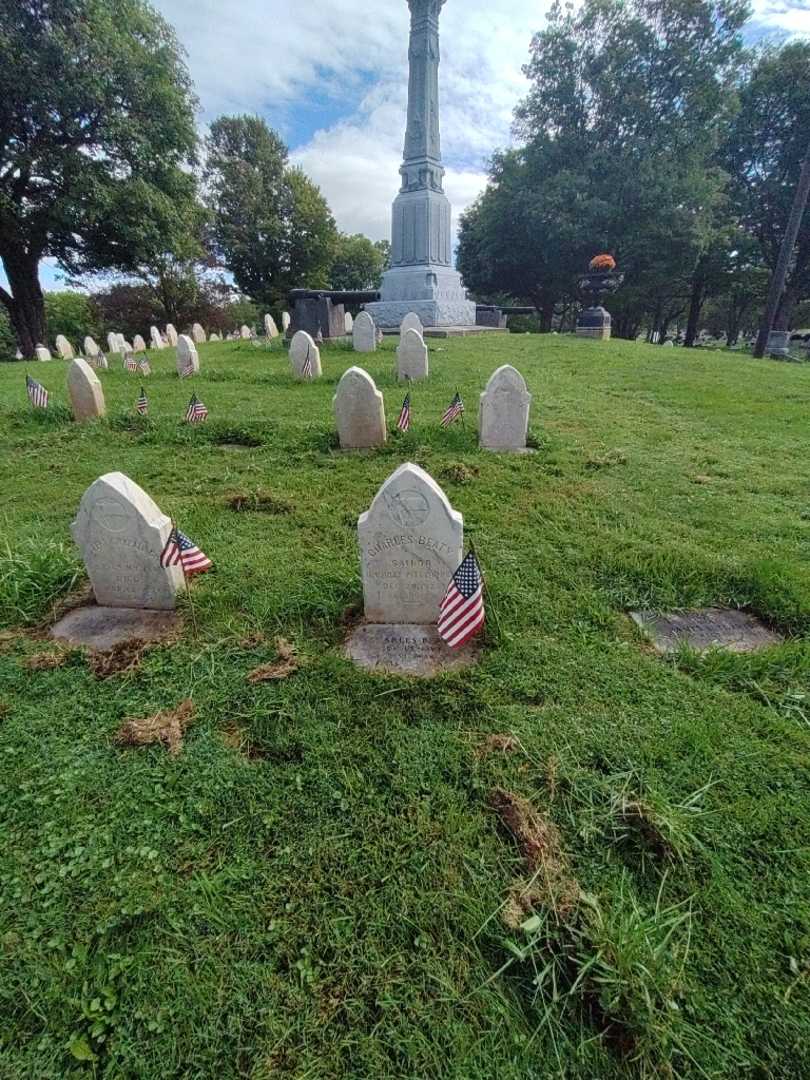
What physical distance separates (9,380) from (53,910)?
12.4 m

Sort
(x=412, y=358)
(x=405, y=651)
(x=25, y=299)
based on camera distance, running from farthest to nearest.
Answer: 1. (x=25, y=299)
2. (x=412, y=358)
3. (x=405, y=651)

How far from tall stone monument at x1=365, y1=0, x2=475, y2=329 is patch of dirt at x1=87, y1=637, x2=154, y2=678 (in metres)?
14.5

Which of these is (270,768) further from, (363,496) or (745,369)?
(745,369)

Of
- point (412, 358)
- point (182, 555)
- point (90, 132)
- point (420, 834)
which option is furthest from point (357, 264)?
point (420, 834)

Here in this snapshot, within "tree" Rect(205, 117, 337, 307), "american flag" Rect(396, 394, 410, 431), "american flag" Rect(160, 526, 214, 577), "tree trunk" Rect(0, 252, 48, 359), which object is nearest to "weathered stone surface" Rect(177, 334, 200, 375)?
"american flag" Rect(396, 394, 410, 431)

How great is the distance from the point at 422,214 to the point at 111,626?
16.2 metres

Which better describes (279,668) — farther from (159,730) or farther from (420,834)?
(420,834)

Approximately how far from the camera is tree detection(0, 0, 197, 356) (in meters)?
13.8

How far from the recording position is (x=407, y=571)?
2744mm

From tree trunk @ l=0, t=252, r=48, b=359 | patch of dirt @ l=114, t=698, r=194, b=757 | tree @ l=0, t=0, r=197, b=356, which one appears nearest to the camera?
patch of dirt @ l=114, t=698, r=194, b=757

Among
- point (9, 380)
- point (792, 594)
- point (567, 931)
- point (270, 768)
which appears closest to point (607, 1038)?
point (567, 931)

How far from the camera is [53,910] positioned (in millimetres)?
1582

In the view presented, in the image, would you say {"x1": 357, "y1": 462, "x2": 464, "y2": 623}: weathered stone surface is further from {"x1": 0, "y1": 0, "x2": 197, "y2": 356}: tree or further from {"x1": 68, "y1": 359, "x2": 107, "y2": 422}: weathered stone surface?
{"x1": 0, "y1": 0, "x2": 197, "y2": 356}: tree

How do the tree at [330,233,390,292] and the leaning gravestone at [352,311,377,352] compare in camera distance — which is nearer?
the leaning gravestone at [352,311,377,352]
